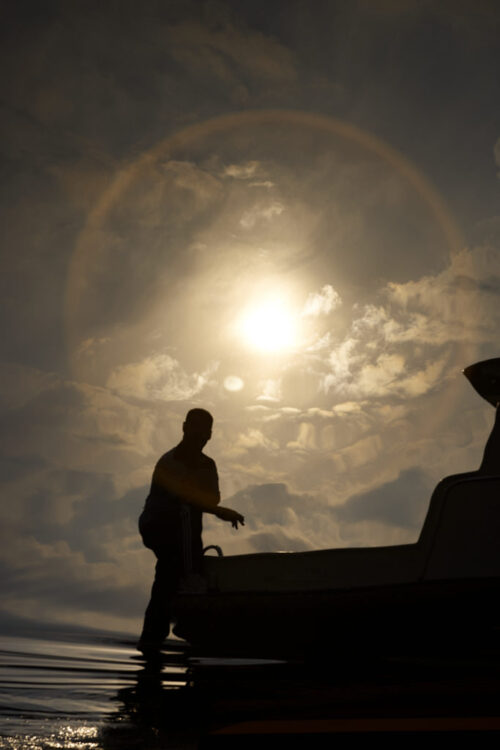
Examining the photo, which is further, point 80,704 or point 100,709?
point 80,704

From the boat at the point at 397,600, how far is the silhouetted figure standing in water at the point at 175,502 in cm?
88

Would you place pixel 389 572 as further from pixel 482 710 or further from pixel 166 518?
pixel 482 710

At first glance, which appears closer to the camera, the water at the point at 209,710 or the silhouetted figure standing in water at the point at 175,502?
the water at the point at 209,710

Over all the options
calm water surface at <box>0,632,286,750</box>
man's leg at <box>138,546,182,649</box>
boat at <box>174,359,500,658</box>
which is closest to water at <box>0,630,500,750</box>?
calm water surface at <box>0,632,286,750</box>

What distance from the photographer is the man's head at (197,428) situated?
9617 mm

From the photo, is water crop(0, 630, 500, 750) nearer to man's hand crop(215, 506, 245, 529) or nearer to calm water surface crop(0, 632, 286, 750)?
calm water surface crop(0, 632, 286, 750)

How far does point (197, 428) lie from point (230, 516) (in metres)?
1.26

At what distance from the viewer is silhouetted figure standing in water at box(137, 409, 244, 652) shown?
9.58 meters

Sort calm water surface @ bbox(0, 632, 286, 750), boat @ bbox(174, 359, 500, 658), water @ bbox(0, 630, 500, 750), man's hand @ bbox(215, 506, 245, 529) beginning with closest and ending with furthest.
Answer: water @ bbox(0, 630, 500, 750) < calm water surface @ bbox(0, 632, 286, 750) < boat @ bbox(174, 359, 500, 658) < man's hand @ bbox(215, 506, 245, 529)

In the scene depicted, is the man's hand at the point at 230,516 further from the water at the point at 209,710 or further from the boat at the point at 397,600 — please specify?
the water at the point at 209,710

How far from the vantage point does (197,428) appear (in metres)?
9.67

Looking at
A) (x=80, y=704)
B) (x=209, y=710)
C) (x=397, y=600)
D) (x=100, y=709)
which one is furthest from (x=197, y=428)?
(x=209, y=710)

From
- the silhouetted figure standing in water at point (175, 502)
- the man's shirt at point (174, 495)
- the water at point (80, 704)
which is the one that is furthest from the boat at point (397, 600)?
the water at point (80, 704)

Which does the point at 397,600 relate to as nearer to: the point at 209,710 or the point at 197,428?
the point at 197,428
